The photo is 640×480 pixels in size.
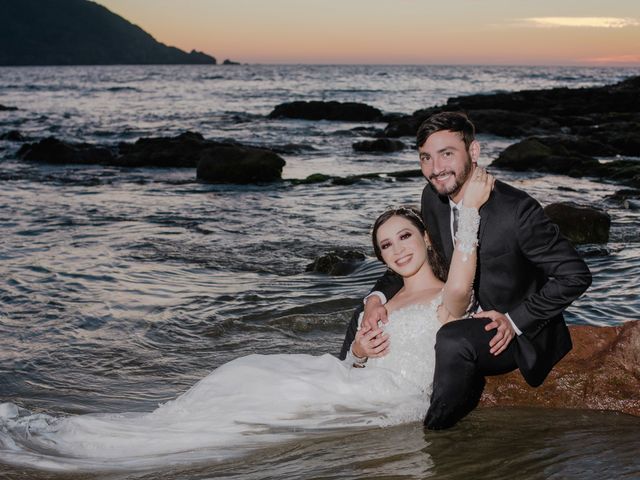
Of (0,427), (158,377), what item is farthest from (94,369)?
(0,427)

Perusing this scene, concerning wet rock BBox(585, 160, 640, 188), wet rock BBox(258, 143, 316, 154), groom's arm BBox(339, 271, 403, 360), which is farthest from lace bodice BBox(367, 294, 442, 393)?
wet rock BBox(258, 143, 316, 154)

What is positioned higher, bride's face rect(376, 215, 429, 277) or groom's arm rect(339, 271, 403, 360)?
bride's face rect(376, 215, 429, 277)

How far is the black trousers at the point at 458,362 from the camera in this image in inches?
168

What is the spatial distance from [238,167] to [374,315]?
1587 centimetres

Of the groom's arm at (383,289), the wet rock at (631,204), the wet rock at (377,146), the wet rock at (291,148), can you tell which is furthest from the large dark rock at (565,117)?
the groom's arm at (383,289)

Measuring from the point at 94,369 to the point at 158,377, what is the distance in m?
0.63

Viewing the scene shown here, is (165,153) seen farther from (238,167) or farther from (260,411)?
(260,411)

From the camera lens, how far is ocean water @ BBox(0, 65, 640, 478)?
434cm

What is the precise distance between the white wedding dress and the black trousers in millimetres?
228

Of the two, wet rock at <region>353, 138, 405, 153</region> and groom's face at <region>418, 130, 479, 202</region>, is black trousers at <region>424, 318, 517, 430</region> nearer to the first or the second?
groom's face at <region>418, 130, 479, 202</region>

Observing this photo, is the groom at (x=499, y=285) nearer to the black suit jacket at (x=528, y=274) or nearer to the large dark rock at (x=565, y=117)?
the black suit jacket at (x=528, y=274)

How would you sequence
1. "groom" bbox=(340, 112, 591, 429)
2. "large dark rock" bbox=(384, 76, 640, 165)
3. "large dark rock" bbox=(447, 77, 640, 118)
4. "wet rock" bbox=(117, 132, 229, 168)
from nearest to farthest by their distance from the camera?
"groom" bbox=(340, 112, 591, 429), "wet rock" bbox=(117, 132, 229, 168), "large dark rock" bbox=(384, 76, 640, 165), "large dark rock" bbox=(447, 77, 640, 118)

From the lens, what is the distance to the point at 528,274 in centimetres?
444

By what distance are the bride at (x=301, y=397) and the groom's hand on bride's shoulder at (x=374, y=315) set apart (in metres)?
0.04
